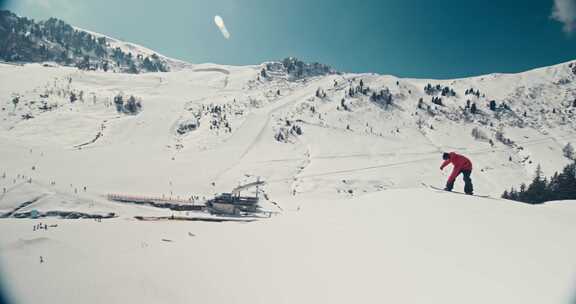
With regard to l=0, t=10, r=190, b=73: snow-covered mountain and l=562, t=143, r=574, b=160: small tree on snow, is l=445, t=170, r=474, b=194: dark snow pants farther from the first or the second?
l=0, t=10, r=190, b=73: snow-covered mountain

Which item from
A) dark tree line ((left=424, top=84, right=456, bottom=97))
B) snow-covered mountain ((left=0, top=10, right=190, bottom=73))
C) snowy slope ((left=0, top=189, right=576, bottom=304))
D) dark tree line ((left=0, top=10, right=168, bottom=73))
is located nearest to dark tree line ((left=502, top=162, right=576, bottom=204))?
snowy slope ((left=0, top=189, right=576, bottom=304))

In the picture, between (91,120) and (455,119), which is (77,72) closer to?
(91,120)

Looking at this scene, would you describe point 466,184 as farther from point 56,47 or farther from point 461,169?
point 56,47

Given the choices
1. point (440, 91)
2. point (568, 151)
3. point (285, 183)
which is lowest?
point (285, 183)

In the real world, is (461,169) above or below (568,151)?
Answer: below

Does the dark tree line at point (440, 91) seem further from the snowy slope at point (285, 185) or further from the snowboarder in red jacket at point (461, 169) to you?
the snowboarder in red jacket at point (461, 169)

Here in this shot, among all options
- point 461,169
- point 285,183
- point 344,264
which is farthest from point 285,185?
point 344,264

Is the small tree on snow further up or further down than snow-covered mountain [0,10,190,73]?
further down
